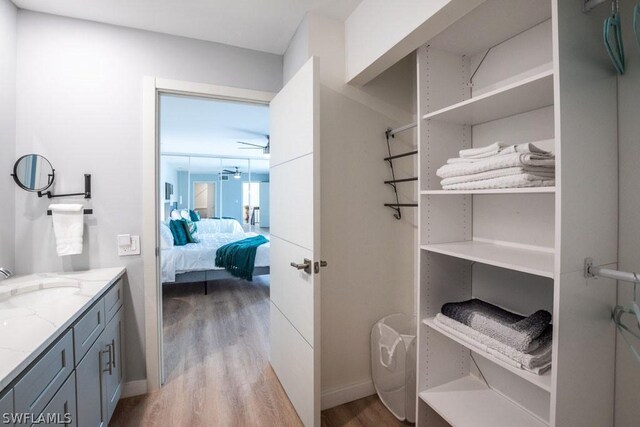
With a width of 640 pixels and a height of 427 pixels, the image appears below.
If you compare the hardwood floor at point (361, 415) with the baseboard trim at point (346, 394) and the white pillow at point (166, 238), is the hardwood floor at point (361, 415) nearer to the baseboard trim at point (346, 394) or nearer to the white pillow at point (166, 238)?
the baseboard trim at point (346, 394)

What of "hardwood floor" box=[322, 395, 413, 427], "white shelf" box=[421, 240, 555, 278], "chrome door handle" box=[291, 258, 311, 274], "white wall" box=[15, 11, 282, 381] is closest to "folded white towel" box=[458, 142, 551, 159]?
"white shelf" box=[421, 240, 555, 278]

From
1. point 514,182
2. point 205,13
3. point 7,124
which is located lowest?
point 514,182

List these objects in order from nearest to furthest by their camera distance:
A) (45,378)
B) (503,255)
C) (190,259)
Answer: (45,378)
(503,255)
(190,259)

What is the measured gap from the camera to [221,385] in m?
2.13

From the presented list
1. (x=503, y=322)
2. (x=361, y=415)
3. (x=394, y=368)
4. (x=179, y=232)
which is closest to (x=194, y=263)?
(x=179, y=232)

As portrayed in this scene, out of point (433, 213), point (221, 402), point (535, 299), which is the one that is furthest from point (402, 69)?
point (221, 402)

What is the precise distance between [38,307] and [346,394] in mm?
1723

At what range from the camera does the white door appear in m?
1.50

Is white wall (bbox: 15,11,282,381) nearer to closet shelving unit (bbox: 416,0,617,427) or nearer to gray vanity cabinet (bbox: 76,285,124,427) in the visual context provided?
gray vanity cabinet (bbox: 76,285,124,427)

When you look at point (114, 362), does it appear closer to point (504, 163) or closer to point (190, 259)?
point (504, 163)

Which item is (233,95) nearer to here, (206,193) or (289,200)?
(289,200)

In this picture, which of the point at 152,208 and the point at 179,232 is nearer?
the point at 152,208

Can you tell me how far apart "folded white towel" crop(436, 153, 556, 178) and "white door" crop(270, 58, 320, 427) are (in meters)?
0.66

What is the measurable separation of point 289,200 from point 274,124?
2.08 feet
